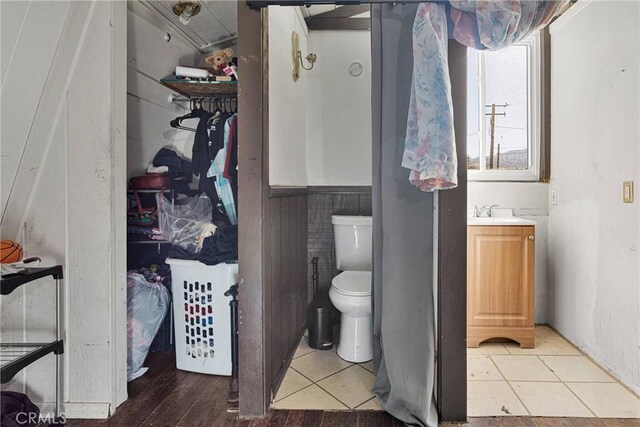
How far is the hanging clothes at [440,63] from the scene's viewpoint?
1.42 m

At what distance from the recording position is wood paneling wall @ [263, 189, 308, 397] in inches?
70.4

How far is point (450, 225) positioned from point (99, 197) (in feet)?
5.27

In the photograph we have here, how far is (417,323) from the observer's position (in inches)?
62.3

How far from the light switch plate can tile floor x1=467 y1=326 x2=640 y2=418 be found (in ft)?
3.25

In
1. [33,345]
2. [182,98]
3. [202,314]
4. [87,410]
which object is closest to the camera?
[33,345]

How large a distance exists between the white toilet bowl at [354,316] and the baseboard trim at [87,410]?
1251mm

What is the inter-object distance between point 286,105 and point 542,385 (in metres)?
2.13

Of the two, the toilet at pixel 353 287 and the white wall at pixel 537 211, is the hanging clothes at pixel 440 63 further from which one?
the white wall at pixel 537 211

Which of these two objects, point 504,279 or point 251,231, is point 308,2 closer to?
point 251,231

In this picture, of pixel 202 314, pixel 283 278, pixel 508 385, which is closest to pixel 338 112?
pixel 283 278

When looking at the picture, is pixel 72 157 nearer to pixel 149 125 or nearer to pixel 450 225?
pixel 149 125

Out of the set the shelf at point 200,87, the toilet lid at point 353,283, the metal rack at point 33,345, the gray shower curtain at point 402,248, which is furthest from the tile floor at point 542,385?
the shelf at point 200,87

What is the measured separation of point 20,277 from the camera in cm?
138

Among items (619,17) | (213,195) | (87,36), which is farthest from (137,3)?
(619,17)
